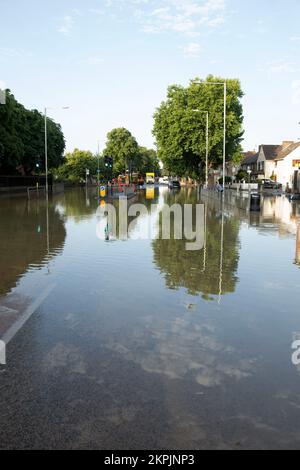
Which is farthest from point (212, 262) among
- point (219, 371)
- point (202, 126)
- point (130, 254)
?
point (202, 126)

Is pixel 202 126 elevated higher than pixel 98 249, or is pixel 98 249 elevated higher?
pixel 202 126

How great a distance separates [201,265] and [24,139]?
57.2m

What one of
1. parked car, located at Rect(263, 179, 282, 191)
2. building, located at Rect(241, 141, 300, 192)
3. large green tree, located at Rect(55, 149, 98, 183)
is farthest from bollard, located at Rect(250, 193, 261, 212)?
large green tree, located at Rect(55, 149, 98, 183)

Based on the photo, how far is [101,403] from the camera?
4.02 meters

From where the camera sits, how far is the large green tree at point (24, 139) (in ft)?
165

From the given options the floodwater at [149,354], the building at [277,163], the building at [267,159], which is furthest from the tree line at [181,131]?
the floodwater at [149,354]

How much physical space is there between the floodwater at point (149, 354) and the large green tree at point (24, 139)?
1678 inches

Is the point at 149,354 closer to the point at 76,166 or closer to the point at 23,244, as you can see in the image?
the point at 23,244

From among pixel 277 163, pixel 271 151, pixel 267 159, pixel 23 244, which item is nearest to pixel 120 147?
pixel 271 151

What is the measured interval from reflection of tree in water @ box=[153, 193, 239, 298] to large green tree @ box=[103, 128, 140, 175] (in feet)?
365

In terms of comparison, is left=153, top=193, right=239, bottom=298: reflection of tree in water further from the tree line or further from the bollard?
the tree line
